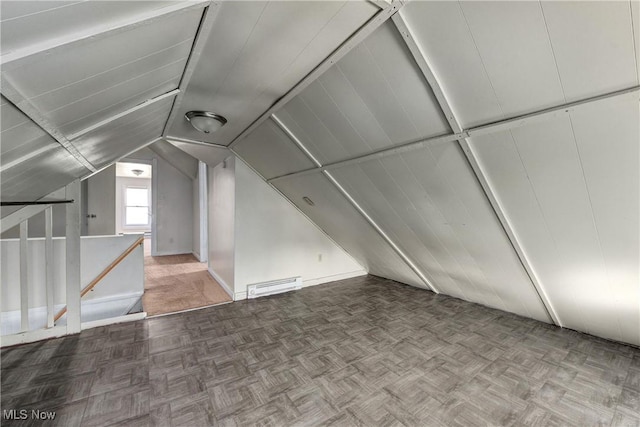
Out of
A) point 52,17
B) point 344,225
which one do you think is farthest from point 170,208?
point 52,17

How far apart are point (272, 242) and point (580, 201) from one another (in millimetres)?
3356

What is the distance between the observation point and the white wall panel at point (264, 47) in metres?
1.24

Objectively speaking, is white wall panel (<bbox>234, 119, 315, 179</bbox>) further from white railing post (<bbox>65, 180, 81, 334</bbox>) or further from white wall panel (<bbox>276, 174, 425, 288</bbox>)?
white railing post (<bbox>65, 180, 81, 334</bbox>)

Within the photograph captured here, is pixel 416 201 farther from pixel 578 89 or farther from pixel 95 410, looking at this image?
pixel 95 410

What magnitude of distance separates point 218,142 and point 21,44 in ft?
9.49

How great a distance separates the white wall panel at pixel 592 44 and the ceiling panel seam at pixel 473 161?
1.67 feet

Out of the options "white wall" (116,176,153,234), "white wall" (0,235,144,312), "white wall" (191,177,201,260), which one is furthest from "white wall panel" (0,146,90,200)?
"white wall" (116,176,153,234)

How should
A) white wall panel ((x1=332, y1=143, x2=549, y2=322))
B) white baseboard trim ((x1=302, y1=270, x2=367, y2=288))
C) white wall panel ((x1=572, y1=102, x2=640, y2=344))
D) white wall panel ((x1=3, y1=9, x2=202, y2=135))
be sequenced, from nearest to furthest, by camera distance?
white wall panel ((x1=3, y1=9, x2=202, y2=135)) → white wall panel ((x1=572, y1=102, x2=640, y2=344)) → white wall panel ((x1=332, y1=143, x2=549, y2=322)) → white baseboard trim ((x1=302, y1=270, x2=367, y2=288))

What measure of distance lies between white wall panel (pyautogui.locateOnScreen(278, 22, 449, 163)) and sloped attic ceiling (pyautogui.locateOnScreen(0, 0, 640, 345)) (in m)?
0.01

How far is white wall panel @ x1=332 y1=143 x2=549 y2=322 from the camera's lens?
208cm

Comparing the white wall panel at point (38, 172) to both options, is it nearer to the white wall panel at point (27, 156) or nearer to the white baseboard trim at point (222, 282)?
the white wall panel at point (27, 156)

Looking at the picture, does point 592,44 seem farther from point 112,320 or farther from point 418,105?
point 112,320

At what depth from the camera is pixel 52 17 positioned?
2.12ft

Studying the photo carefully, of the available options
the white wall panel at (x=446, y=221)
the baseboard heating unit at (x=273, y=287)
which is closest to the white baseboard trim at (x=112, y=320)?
the baseboard heating unit at (x=273, y=287)
